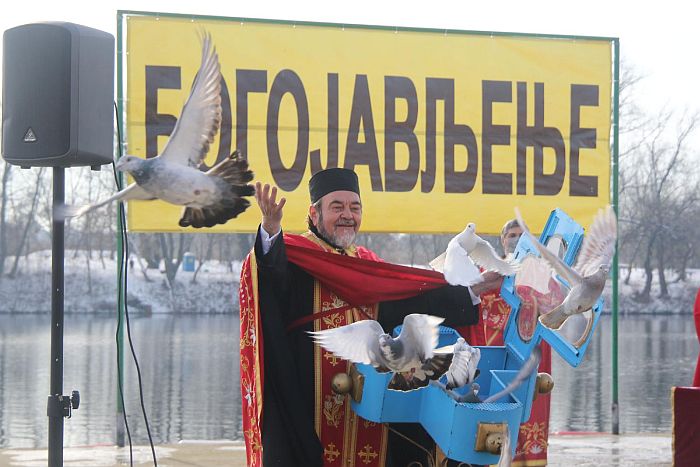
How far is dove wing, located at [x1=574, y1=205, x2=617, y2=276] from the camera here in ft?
13.8

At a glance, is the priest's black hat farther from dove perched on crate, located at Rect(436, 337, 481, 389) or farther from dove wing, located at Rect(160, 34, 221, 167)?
dove wing, located at Rect(160, 34, 221, 167)

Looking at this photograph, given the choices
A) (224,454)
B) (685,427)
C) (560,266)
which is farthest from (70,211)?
(224,454)

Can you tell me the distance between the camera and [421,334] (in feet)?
13.4

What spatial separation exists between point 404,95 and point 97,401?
6098 mm

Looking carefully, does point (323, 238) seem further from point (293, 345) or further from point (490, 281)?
point (490, 281)

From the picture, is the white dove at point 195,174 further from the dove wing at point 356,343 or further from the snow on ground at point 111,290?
→ the snow on ground at point 111,290

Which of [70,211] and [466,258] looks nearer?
[70,211]

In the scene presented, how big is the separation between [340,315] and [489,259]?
0.79 metres

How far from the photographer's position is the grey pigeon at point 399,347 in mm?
4062

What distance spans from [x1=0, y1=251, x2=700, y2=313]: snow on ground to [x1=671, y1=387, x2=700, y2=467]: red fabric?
3367 cm

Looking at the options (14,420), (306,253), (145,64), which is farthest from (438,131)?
(14,420)

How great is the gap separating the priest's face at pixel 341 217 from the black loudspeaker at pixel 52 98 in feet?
3.40

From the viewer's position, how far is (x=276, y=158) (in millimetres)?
A: 8125

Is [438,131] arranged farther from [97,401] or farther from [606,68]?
[97,401]
